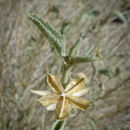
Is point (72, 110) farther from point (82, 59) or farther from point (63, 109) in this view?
point (82, 59)

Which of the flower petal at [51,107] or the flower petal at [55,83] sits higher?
the flower petal at [55,83]

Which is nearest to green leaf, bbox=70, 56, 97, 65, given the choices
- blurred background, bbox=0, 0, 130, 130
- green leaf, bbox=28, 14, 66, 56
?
green leaf, bbox=28, 14, 66, 56

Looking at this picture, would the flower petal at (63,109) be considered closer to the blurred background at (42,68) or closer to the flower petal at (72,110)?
the flower petal at (72,110)

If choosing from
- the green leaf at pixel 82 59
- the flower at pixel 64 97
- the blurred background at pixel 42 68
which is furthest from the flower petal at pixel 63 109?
the blurred background at pixel 42 68

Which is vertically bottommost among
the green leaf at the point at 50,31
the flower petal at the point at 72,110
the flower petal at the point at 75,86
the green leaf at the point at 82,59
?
the flower petal at the point at 72,110

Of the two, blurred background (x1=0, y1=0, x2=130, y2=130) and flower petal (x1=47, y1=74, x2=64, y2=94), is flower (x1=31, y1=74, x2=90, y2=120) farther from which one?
blurred background (x1=0, y1=0, x2=130, y2=130)

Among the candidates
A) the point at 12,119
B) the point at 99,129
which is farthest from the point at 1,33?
the point at 99,129

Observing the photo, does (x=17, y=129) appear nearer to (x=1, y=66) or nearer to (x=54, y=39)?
(x=1, y=66)

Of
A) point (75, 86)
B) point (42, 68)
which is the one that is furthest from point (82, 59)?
point (42, 68)
